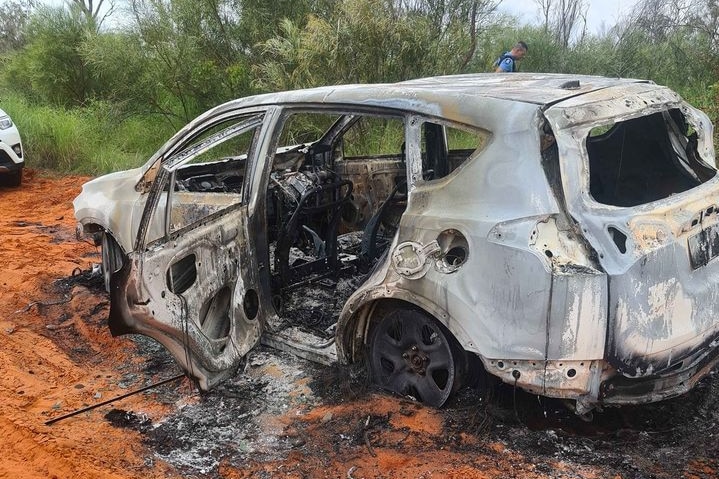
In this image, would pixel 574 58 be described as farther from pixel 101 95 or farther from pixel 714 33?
pixel 101 95

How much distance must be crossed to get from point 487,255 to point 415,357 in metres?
0.82

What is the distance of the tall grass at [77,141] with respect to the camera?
36.9ft

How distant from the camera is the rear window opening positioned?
350 cm

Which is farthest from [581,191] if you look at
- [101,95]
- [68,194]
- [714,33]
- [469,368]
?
[101,95]

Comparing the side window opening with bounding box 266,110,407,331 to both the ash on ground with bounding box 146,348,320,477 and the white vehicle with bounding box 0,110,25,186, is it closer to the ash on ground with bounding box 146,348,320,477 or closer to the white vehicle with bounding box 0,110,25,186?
the ash on ground with bounding box 146,348,320,477

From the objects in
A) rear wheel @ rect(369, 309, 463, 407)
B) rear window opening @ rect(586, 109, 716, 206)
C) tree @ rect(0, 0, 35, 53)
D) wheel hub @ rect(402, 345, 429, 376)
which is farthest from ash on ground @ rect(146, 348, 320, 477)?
tree @ rect(0, 0, 35, 53)

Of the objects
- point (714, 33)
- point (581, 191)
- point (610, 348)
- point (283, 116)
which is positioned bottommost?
point (610, 348)

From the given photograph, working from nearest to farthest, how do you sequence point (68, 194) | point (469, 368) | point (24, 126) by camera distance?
point (469, 368), point (68, 194), point (24, 126)

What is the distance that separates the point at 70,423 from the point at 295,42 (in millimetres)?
7780

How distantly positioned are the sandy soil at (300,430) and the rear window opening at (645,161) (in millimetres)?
1129

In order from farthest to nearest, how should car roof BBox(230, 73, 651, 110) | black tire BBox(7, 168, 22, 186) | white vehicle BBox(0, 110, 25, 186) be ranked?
black tire BBox(7, 168, 22, 186), white vehicle BBox(0, 110, 25, 186), car roof BBox(230, 73, 651, 110)

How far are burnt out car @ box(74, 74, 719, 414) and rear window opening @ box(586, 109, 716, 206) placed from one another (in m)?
0.01

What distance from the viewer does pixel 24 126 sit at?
1159 cm

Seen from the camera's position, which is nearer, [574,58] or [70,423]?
[70,423]
